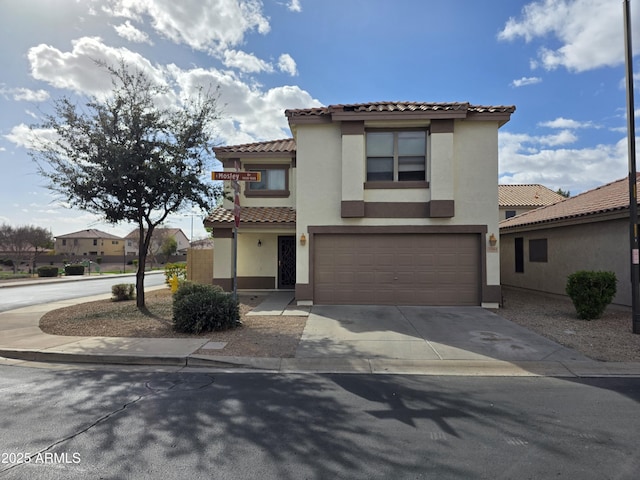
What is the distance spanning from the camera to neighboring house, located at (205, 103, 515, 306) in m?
12.0

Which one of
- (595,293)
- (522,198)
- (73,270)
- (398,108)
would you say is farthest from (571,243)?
(73,270)

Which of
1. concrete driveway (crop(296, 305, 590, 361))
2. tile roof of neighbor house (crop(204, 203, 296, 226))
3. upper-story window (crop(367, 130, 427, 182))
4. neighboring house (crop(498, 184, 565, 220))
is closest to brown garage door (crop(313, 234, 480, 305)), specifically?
concrete driveway (crop(296, 305, 590, 361))

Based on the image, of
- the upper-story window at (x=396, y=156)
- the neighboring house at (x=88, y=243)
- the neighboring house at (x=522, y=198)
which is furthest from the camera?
the neighboring house at (x=88, y=243)

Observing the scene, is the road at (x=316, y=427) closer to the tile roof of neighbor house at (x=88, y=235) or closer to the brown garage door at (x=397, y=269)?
the brown garage door at (x=397, y=269)

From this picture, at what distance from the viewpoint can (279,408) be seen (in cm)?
467

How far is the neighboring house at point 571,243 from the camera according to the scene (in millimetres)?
11547

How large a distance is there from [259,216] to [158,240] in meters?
46.9

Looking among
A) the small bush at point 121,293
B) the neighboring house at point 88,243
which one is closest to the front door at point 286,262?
the small bush at point 121,293

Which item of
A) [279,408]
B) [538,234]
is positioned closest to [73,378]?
[279,408]

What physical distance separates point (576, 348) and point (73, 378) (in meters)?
9.00

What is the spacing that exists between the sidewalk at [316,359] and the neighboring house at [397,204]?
4.56m

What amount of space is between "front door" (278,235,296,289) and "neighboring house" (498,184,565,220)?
62.0ft

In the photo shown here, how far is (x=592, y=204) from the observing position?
44.9 feet

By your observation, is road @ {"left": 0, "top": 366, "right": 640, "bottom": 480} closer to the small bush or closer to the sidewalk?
the sidewalk
